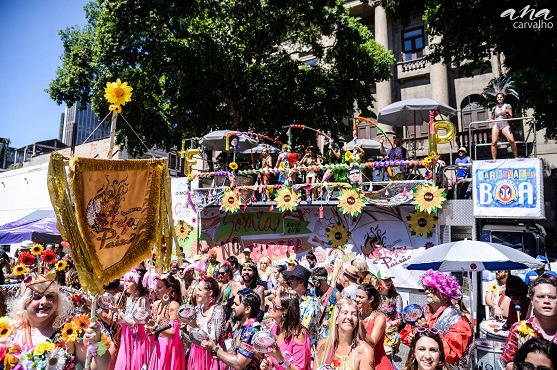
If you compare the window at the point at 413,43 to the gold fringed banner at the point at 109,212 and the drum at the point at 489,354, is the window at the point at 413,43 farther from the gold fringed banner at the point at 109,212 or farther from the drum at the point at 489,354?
the gold fringed banner at the point at 109,212

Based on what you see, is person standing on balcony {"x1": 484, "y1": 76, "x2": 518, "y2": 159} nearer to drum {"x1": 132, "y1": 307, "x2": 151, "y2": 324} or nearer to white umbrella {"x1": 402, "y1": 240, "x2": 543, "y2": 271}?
white umbrella {"x1": 402, "y1": 240, "x2": 543, "y2": 271}

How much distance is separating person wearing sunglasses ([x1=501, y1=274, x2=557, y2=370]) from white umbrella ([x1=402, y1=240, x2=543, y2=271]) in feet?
8.83

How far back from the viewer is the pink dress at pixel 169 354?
4.75 metres

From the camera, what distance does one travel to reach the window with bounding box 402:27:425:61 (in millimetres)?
25547

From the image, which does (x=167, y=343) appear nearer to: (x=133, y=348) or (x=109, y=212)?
(x=133, y=348)

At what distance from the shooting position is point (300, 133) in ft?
65.2

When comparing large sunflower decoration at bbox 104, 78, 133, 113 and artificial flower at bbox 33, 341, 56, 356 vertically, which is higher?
large sunflower decoration at bbox 104, 78, 133, 113

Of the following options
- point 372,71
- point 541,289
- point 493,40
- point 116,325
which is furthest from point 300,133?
point 541,289

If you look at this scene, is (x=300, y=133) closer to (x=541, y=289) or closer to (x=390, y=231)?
(x=390, y=231)

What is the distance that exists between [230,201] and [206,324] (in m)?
8.80

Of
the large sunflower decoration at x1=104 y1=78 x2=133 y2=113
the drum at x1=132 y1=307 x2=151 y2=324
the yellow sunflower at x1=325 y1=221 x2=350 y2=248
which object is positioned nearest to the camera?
the large sunflower decoration at x1=104 y1=78 x2=133 y2=113

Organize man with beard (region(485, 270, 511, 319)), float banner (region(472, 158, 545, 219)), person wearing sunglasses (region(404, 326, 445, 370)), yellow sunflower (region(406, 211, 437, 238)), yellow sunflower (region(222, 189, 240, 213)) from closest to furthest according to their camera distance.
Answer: person wearing sunglasses (region(404, 326, 445, 370)), man with beard (region(485, 270, 511, 319)), float banner (region(472, 158, 545, 219)), yellow sunflower (region(406, 211, 437, 238)), yellow sunflower (region(222, 189, 240, 213))

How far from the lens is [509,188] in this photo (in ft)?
30.0

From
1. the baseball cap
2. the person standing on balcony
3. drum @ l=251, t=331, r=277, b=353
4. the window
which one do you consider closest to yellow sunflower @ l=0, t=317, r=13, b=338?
drum @ l=251, t=331, r=277, b=353
